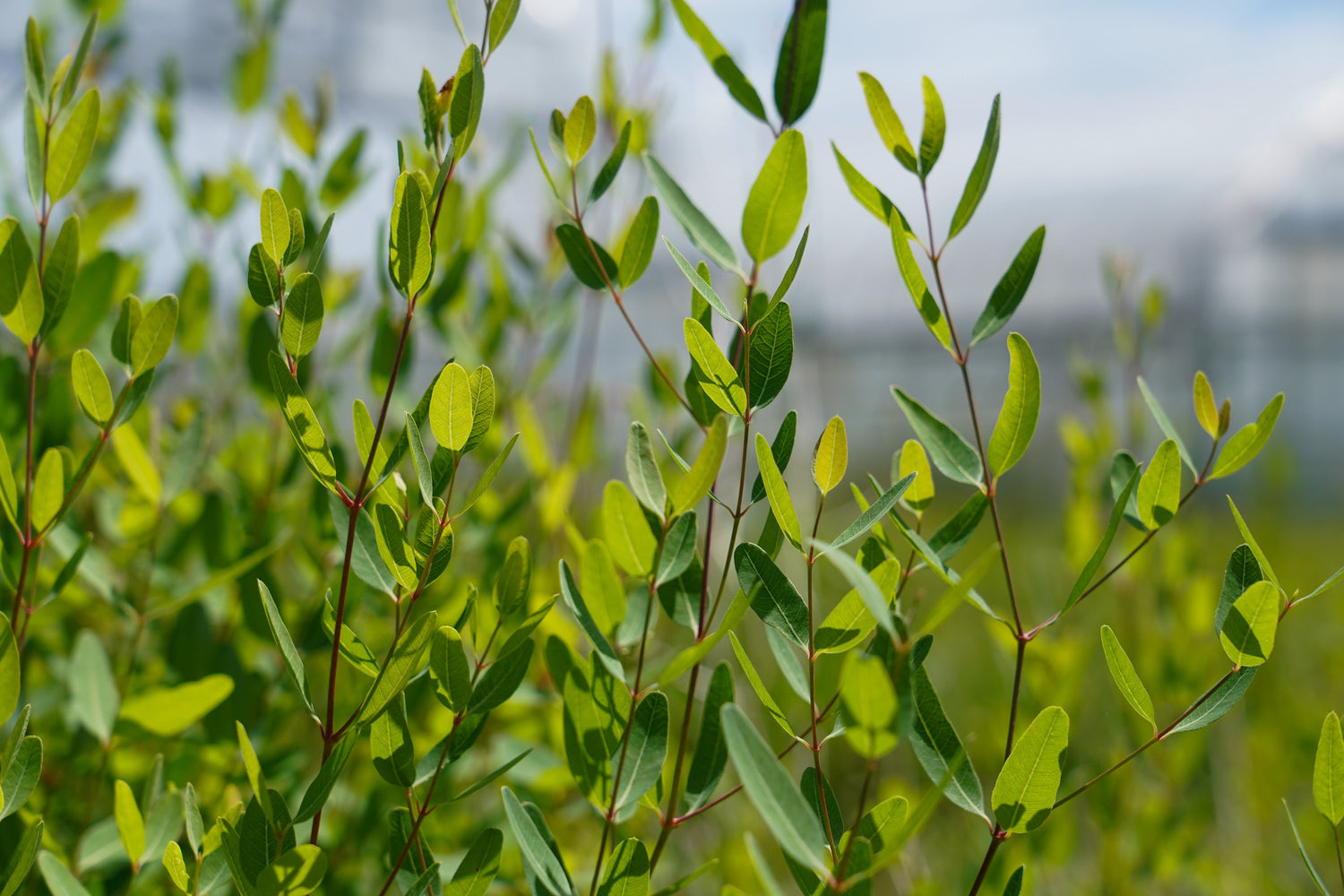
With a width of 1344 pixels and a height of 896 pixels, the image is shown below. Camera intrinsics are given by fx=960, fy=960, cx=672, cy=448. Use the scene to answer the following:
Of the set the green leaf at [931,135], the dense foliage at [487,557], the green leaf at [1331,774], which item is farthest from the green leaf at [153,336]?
the green leaf at [1331,774]

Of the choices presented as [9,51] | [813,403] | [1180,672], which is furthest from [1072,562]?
[9,51]

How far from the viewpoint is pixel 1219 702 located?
25cm

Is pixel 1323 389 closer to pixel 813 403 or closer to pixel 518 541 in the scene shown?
pixel 813 403

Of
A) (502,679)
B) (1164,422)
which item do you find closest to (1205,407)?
(1164,422)

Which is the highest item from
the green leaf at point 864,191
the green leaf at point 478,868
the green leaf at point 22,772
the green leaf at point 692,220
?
the green leaf at point 864,191

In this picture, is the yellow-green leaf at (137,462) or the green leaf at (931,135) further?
the yellow-green leaf at (137,462)

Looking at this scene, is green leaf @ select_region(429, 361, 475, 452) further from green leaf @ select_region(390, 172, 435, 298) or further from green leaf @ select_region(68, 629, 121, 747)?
green leaf @ select_region(68, 629, 121, 747)

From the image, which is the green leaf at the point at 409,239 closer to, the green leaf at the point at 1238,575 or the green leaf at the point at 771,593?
the green leaf at the point at 771,593

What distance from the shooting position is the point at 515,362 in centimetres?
61

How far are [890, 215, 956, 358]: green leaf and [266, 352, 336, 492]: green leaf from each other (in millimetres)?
149

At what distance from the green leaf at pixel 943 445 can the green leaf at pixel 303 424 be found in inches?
5.6

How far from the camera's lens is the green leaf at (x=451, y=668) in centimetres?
23

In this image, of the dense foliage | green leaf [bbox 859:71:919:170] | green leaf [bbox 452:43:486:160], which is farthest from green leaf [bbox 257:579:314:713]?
green leaf [bbox 859:71:919:170]

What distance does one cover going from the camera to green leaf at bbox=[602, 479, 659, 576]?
270mm
